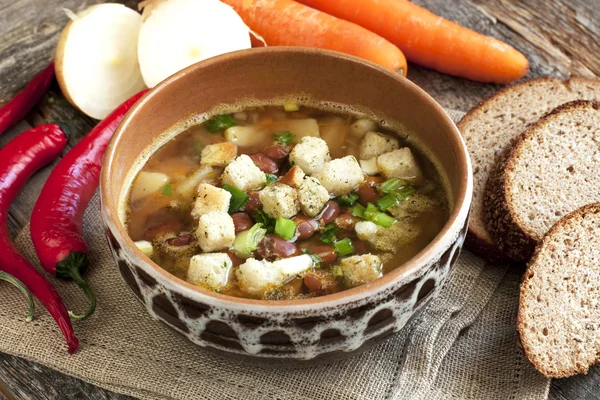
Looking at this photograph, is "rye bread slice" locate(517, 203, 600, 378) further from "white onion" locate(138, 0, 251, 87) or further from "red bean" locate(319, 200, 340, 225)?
"white onion" locate(138, 0, 251, 87)

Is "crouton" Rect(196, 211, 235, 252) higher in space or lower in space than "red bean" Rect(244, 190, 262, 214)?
higher

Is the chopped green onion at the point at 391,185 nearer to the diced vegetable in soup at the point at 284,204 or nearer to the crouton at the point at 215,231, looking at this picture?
the diced vegetable in soup at the point at 284,204

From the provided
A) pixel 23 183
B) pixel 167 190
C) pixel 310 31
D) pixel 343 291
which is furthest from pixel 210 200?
pixel 310 31

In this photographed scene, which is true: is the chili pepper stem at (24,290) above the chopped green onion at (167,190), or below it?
below

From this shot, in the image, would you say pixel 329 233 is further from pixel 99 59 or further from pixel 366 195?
pixel 99 59

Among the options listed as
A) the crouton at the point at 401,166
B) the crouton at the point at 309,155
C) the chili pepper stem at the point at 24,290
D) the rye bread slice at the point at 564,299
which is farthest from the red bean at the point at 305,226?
the chili pepper stem at the point at 24,290

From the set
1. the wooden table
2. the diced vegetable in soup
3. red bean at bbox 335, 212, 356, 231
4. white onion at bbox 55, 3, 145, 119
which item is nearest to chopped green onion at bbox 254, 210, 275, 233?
the diced vegetable in soup

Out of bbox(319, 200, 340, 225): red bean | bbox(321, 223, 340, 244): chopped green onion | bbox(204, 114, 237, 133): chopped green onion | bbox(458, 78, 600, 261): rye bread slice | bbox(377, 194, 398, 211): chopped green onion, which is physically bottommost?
bbox(458, 78, 600, 261): rye bread slice
